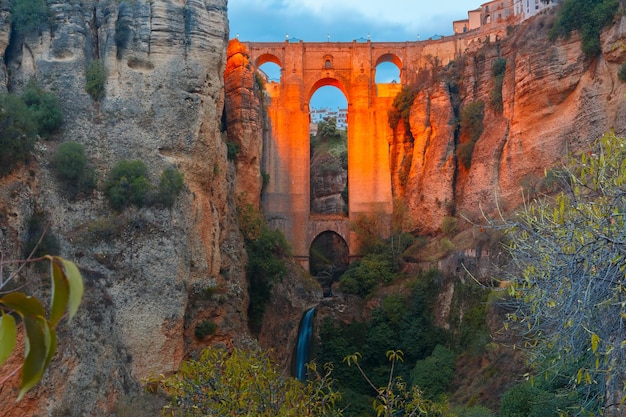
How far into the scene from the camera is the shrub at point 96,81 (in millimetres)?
18359

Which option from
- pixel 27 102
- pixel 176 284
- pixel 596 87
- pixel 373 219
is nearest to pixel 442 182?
pixel 373 219

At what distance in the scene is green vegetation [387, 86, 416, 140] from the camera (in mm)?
30750

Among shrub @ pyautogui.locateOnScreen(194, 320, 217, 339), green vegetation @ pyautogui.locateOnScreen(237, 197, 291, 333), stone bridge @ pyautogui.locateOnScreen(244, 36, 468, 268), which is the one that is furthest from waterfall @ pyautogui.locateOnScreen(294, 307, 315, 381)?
shrub @ pyautogui.locateOnScreen(194, 320, 217, 339)

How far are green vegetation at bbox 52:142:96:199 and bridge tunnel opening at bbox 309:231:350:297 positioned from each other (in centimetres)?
1421

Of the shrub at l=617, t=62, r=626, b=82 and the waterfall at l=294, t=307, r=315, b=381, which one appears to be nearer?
the shrub at l=617, t=62, r=626, b=82

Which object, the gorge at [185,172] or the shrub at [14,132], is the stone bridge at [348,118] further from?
the shrub at [14,132]

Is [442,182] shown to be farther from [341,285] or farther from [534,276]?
[534,276]

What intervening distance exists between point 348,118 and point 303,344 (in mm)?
11362

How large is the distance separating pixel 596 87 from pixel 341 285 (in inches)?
462

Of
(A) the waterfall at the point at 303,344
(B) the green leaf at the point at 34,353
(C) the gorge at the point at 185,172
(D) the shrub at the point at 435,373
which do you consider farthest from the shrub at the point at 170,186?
(B) the green leaf at the point at 34,353

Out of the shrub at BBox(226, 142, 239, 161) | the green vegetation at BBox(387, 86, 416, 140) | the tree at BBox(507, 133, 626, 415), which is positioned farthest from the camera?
the green vegetation at BBox(387, 86, 416, 140)

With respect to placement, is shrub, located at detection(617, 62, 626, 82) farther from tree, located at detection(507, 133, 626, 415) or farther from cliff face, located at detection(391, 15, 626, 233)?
tree, located at detection(507, 133, 626, 415)

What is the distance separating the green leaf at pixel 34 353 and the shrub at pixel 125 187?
15.4m

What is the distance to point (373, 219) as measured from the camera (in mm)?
29688
